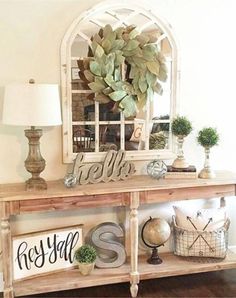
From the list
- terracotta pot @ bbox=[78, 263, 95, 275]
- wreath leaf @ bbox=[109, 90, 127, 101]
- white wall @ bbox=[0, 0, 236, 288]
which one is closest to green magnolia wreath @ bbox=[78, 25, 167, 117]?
wreath leaf @ bbox=[109, 90, 127, 101]

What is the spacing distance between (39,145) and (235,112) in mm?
1619

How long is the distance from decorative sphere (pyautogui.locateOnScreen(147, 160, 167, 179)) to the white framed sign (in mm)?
653

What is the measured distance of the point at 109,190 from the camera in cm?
248

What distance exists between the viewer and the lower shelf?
2500mm

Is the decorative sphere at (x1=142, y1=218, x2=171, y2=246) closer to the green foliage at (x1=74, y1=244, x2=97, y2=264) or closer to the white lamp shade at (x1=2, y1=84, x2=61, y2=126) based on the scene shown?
the green foliage at (x1=74, y1=244, x2=97, y2=264)

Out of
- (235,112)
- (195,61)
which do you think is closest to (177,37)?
(195,61)

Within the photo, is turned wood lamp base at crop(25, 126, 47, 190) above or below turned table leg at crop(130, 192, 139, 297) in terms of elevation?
above

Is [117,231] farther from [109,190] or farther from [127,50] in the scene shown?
[127,50]

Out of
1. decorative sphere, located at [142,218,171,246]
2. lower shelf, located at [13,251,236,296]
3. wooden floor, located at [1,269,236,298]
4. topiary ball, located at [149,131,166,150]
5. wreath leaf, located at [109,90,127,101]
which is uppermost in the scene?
wreath leaf, located at [109,90,127,101]

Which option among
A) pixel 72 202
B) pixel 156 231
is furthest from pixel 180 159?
pixel 72 202

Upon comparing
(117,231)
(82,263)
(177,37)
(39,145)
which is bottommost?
(82,263)

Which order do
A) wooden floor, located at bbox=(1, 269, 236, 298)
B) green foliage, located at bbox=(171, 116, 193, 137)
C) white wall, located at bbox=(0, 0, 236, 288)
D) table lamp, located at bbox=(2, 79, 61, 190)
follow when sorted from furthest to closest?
green foliage, located at bbox=(171, 116, 193, 137), wooden floor, located at bbox=(1, 269, 236, 298), white wall, located at bbox=(0, 0, 236, 288), table lamp, located at bbox=(2, 79, 61, 190)

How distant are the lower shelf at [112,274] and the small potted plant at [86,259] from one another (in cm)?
5

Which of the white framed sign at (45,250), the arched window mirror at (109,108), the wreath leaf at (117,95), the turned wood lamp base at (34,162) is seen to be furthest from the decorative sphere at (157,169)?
the turned wood lamp base at (34,162)
